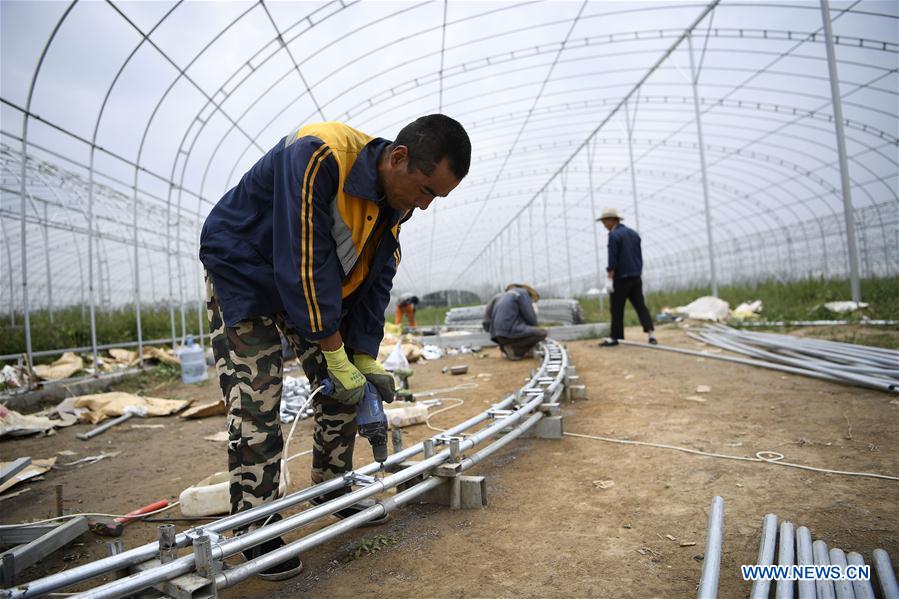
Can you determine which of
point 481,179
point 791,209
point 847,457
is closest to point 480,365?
point 847,457

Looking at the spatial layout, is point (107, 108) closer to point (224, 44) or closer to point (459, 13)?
point (224, 44)

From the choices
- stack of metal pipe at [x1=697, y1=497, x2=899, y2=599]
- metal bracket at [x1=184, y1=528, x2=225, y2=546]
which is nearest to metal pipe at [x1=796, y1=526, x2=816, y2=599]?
stack of metal pipe at [x1=697, y1=497, x2=899, y2=599]

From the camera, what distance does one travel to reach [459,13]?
944cm

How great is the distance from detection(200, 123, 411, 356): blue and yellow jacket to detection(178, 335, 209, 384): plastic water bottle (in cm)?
700

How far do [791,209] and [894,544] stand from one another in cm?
2118

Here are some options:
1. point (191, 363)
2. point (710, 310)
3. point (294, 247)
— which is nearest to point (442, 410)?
point (294, 247)

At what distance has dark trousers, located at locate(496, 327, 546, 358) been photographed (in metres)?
7.90

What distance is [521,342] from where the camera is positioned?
8.09 meters

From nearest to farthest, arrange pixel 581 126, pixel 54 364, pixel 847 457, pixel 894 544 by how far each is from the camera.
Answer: pixel 894 544 → pixel 847 457 → pixel 54 364 → pixel 581 126

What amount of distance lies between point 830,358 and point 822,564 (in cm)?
422

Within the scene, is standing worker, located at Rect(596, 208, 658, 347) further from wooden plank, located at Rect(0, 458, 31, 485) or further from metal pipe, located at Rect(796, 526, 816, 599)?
wooden plank, located at Rect(0, 458, 31, 485)

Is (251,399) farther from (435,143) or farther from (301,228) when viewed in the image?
(435,143)

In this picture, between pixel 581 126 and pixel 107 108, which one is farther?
pixel 581 126

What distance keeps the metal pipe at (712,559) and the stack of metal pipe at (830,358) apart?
2843mm
